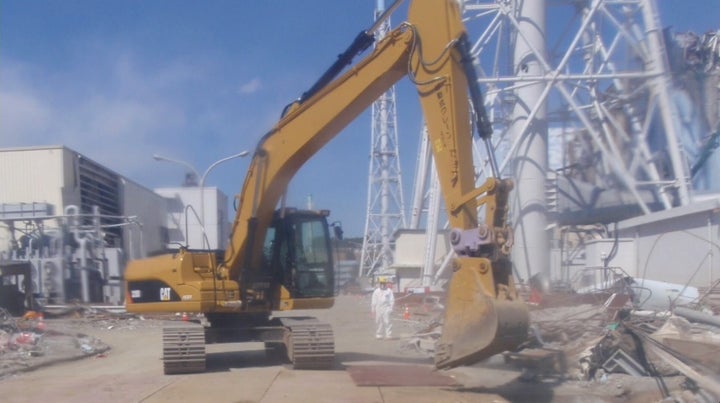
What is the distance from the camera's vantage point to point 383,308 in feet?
67.5

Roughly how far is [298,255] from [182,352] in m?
2.87

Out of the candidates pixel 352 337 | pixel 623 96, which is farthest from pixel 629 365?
pixel 623 96

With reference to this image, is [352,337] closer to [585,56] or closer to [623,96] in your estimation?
[623,96]

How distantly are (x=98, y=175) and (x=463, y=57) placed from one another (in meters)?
34.8

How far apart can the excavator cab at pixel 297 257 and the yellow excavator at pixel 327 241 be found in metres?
0.02

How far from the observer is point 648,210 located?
30.9 metres

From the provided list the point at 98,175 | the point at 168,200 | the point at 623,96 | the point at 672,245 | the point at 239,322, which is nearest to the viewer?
the point at 239,322

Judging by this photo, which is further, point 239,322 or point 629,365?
point 239,322

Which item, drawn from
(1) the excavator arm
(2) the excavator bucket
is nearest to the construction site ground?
(2) the excavator bucket

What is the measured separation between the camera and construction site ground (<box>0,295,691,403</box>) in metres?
11.5

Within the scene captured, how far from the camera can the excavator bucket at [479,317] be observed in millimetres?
9258

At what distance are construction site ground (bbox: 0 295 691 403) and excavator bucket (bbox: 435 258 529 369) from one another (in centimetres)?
151

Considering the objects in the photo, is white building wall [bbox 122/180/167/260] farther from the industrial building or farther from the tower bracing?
the tower bracing

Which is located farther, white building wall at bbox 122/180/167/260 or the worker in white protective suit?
white building wall at bbox 122/180/167/260
